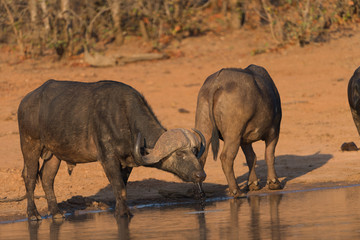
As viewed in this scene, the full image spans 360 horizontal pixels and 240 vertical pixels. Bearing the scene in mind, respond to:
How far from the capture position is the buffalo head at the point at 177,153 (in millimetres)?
8906

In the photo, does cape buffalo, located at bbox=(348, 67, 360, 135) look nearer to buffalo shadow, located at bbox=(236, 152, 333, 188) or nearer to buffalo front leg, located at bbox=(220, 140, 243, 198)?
buffalo shadow, located at bbox=(236, 152, 333, 188)

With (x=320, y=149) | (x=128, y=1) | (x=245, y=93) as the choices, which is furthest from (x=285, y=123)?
(x=128, y=1)

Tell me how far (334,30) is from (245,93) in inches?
538

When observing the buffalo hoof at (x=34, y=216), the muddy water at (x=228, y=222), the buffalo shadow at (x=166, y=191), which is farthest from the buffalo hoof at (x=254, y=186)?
the buffalo hoof at (x=34, y=216)

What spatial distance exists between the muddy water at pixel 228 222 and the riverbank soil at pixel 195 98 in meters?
1.00

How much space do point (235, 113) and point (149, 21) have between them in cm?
1416

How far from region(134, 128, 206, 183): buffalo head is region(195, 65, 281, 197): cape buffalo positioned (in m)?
1.84

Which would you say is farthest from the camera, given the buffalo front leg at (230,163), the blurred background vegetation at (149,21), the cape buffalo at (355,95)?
the blurred background vegetation at (149,21)

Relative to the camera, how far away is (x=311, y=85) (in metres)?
Result: 19.9

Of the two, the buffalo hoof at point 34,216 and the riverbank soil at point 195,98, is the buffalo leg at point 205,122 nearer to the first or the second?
the riverbank soil at point 195,98

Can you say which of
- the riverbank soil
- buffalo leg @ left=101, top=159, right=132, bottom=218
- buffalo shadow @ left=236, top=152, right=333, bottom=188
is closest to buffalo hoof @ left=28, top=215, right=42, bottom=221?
the riverbank soil

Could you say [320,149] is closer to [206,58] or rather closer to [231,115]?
[231,115]

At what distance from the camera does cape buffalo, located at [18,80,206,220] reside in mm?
9008

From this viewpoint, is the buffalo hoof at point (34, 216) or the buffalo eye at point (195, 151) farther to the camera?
the buffalo hoof at point (34, 216)
